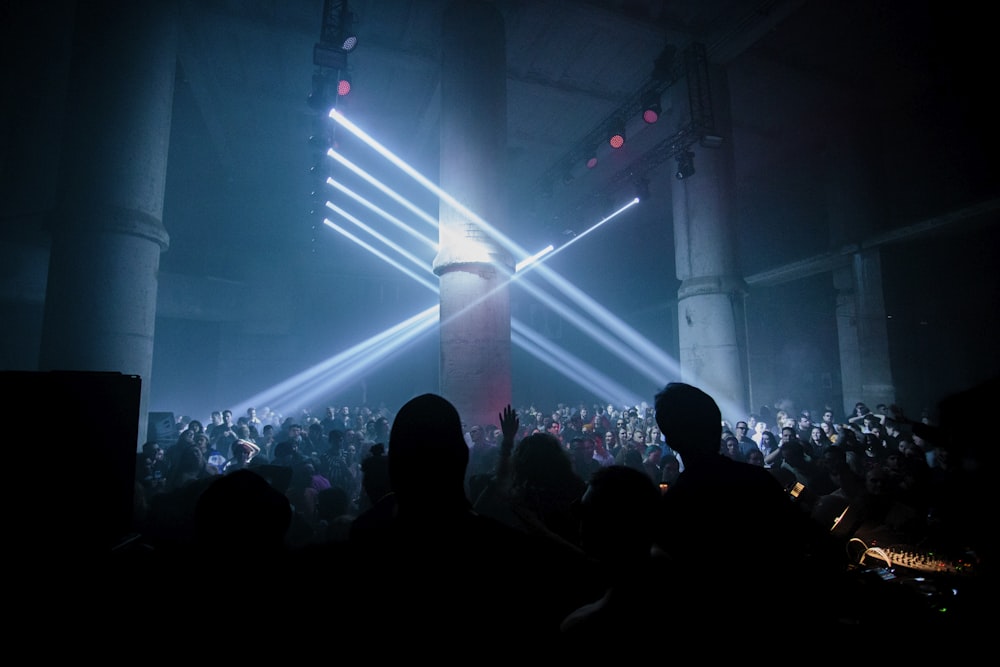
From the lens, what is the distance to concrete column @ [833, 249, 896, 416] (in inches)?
559

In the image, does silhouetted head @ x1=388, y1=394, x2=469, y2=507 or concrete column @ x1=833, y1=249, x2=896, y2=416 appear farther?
concrete column @ x1=833, y1=249, x2=896, y2=416

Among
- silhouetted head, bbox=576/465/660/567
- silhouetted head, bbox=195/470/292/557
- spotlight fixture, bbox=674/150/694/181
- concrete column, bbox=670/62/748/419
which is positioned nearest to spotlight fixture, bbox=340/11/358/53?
concrete column, bbox=670/62/748/419

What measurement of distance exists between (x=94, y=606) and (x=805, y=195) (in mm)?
21983

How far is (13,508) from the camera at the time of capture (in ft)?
5.96

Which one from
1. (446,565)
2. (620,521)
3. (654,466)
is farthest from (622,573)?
(654,466)

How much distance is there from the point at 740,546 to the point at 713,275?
1129cm

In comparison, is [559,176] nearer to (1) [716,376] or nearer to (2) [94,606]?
(1) [716,376]

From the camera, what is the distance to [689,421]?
2.62 metres

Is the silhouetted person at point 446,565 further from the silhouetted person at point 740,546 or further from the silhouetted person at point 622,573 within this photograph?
the silhouetted person at point 740,546

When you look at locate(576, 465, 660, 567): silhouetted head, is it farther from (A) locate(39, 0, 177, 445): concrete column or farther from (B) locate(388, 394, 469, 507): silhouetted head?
(A) locate(39, 0, 177, 445): concrete column

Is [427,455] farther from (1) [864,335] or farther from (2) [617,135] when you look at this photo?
(1) [864,335]

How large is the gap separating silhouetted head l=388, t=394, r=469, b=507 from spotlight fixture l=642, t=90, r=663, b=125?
Answer: 12925 mm

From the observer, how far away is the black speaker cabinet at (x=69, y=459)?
1862mm

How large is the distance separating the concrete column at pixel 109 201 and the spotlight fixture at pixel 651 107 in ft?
34.4
